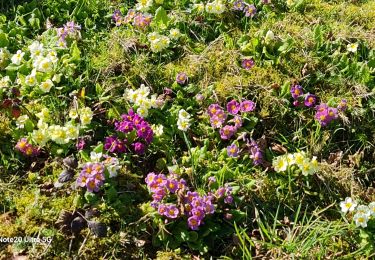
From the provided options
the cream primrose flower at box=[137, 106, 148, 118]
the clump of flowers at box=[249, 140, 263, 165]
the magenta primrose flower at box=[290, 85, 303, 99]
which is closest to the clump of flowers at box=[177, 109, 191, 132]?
the cream primrose flower at box=[137, 106, 148, 118]

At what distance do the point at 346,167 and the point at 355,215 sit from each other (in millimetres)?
474

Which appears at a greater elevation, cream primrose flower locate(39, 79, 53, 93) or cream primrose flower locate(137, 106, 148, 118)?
cream primrose flower locate(39, 79, 53, 93)

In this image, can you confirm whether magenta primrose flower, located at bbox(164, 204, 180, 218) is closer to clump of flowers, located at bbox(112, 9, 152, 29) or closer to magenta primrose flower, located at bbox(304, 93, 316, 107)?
magenta primrose flower, located at bbox(304, 93, 316, 107)

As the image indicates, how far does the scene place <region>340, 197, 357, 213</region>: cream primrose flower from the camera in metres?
2.99

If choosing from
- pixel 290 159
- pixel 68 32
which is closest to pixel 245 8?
pixel 68 32

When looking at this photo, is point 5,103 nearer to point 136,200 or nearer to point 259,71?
point 136,200

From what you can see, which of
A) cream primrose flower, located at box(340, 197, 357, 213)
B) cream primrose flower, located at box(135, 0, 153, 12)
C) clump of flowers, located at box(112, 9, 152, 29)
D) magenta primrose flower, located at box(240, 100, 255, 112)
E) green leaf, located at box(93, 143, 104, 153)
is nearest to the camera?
cream primrose flower, located at box(340, 197, 357, 213)

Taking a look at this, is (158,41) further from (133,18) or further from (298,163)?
(298,163)

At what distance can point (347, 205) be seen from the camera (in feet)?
9.89

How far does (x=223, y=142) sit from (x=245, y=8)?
1.29 m

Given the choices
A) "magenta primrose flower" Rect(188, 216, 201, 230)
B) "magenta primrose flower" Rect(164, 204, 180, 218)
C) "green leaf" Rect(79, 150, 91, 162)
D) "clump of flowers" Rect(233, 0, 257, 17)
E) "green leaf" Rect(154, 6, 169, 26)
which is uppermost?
"clump of flowers" Rect(233, 0, 257, 17)

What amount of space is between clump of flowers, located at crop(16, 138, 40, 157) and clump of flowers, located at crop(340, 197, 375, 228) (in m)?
1.84

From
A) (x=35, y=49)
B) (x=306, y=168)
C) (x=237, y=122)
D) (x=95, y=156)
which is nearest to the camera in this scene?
(x=95, y=156)

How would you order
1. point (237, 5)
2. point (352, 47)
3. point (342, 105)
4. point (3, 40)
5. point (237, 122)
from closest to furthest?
1. point (237, 122)
2. point (342, 105)
3. point (3, 40)
4. point (352, 47)
5. point (237, 5)
